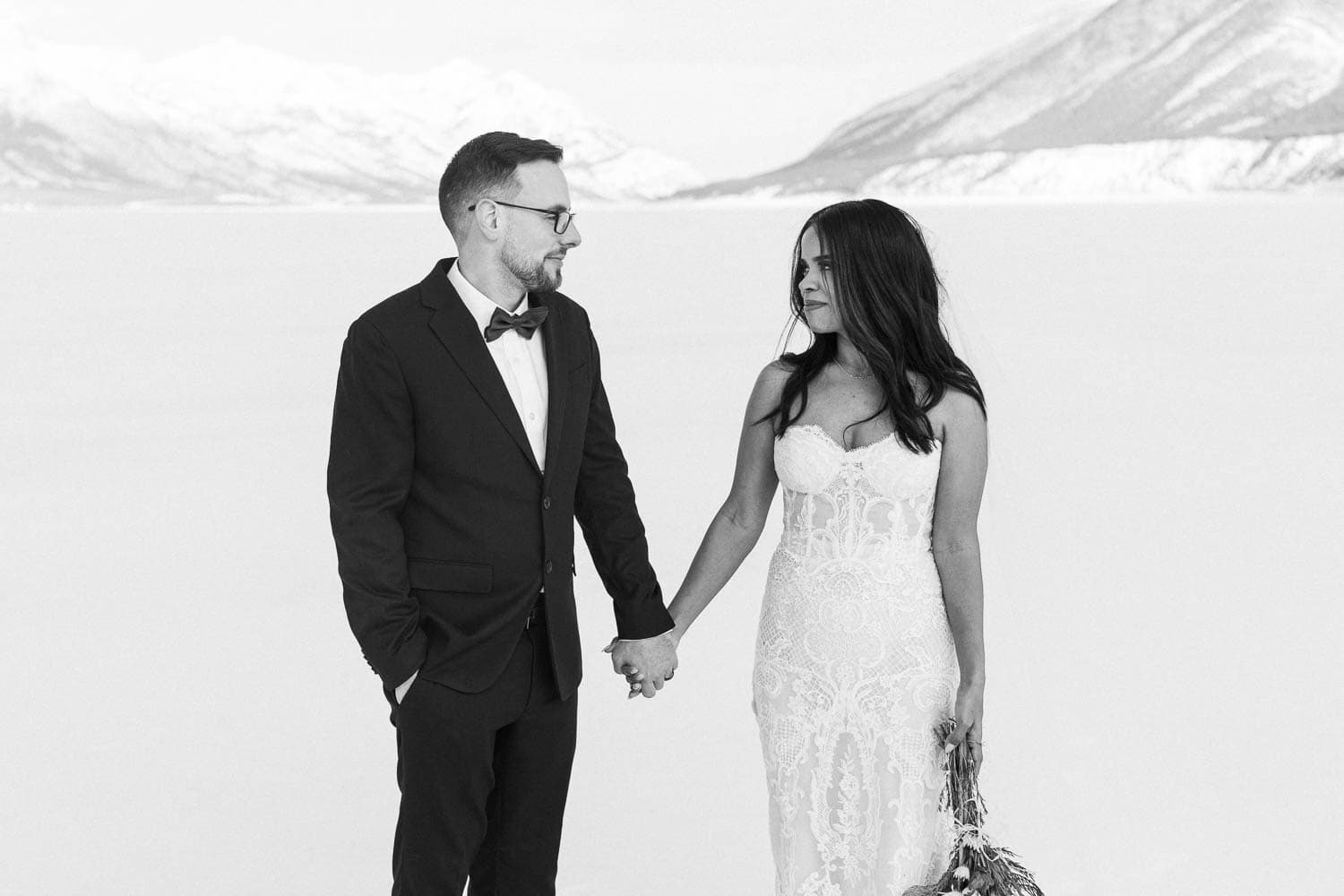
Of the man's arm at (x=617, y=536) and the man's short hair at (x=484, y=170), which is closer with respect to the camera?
the man's short hair at (x=484, y=170)

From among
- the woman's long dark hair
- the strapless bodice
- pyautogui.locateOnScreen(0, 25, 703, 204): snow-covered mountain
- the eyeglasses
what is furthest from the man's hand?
pyautogui.locateOnScreen(0, 25, 703, 204): snow-covered mountain

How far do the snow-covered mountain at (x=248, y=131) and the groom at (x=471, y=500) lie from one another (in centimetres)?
11766

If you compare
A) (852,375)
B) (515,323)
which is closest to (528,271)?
(515,323)

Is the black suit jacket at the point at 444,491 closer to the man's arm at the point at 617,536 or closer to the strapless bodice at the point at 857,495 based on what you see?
the man's arm at the point at 617,536

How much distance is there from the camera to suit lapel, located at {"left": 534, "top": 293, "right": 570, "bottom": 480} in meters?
2.69

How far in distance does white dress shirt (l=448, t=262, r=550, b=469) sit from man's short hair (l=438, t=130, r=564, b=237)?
11 cm

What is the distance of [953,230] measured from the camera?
→ 33188 millimetres

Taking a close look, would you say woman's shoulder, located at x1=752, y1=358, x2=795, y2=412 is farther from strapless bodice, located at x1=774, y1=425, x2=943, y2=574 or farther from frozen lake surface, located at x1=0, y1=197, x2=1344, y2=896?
frozen lake surface, located at x1=0, y1=197, x2=1344, y2=896

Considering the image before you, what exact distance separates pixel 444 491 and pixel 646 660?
0.58 meters

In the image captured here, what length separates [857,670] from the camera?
2877 millimetres

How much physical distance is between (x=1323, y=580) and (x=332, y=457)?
495 cm

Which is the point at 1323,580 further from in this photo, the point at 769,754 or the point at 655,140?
the point at 655,140

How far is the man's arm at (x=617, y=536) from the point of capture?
113 inches

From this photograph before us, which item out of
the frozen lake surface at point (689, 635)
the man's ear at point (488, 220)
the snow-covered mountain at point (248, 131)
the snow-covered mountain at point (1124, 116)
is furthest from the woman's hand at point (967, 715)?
the snow-covered mountain at point (248, 131)
